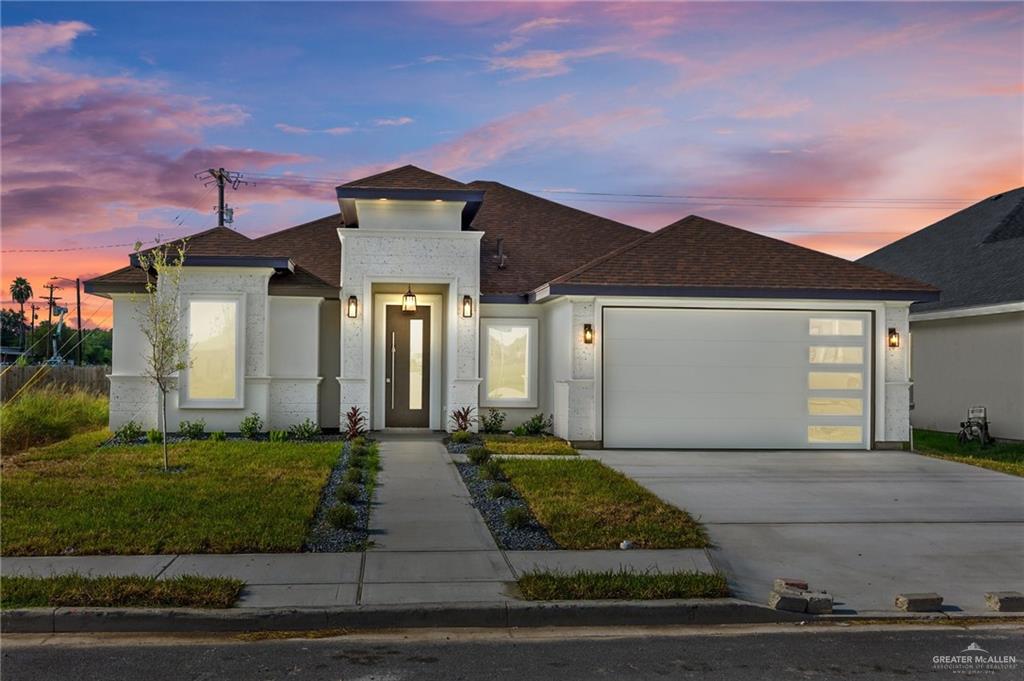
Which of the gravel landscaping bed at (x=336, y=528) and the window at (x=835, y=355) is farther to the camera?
the window at (x=835, y=355)

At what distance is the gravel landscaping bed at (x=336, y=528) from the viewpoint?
794 centimetres

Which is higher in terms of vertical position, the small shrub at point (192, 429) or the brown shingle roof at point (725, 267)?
the brown shingle roof at point (725, 267)

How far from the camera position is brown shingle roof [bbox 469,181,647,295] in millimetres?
18922

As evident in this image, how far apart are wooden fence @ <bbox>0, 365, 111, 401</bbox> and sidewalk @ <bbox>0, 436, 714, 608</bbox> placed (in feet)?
56.2

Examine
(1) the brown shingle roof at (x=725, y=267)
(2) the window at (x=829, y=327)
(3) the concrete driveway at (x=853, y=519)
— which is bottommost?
(3) the concrete driveway at (x=853, y=519)

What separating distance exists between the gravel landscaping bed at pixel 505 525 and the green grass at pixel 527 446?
104 inches

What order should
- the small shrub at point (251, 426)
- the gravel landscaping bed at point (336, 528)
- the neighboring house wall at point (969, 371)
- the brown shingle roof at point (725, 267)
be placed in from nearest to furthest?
the gravel landscaping bed at point (336, 528) < the brown shingle roof at point (725, 267) < the small shrub at point (251, 426) < the neighboring house wall at point (969, 371)

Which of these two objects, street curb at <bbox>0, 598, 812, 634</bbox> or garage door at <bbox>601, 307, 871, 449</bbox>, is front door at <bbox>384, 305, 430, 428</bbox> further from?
street curb at <bbox>0, 598, 812, 634</bbox>

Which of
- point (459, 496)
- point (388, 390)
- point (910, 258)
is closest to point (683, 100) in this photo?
point (388, 390)

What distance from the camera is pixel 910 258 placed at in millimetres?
26453

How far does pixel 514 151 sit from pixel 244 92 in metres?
6.90

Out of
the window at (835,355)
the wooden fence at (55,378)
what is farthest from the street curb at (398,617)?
the wooden fence at (55,378)

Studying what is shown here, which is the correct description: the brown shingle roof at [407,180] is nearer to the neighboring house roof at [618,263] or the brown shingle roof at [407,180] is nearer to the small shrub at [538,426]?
the neighboring house roof at [618,263]

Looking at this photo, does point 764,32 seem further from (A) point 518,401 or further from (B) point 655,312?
(A) point 518,401
